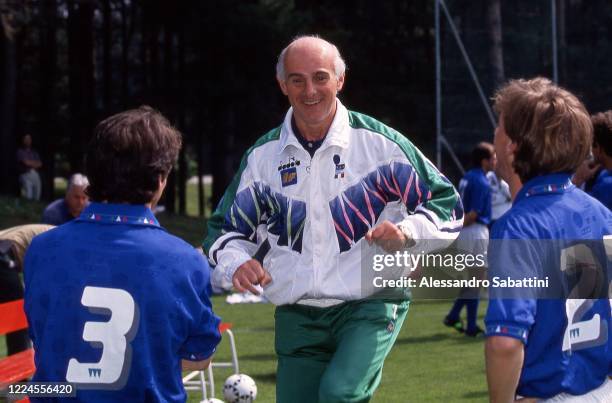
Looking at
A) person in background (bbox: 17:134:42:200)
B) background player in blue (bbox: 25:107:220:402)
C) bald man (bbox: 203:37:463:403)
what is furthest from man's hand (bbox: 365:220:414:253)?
person in background (bbox: 17:134:42:200)

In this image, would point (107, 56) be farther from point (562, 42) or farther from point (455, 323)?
point (455, 323)

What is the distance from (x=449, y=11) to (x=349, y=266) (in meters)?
23.4

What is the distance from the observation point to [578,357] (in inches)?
165

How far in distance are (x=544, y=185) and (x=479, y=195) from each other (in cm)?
1244

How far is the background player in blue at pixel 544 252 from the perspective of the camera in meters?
4.00

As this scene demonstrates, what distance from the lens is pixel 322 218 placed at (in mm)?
6020

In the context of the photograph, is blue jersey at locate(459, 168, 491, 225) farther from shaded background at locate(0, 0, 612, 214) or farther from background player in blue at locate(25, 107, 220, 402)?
background player in blue at locate(25, 107, 220, 402)

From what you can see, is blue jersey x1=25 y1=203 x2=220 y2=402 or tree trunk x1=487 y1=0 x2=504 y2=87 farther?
tree trunk x1=487 y1=0 x2=504 y2=87

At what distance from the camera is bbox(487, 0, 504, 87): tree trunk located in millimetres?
28250

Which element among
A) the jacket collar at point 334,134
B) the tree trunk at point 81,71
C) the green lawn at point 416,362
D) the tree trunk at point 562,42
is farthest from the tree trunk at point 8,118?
the jacket collar at point 334,134

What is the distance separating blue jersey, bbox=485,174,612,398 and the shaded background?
23187mm

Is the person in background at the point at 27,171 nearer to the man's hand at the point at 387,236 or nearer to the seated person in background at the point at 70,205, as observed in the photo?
the seated person in background at the point at 70,205

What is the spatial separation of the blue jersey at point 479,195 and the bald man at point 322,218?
33.9 ft

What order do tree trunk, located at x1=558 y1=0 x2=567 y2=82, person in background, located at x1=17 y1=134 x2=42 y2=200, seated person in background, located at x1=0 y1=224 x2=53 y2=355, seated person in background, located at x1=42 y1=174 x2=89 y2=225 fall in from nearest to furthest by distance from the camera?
seated person in background, located at x1=0 y1=224 x2=53 y2=355
seated person in background, located at x1=42 y1=174 x2=89 y2=225
tree trunk, located at x1=558 y1=0 x2=567 y2=82
person in background, located at x1=17 y1=134 x2=42 y2=200
